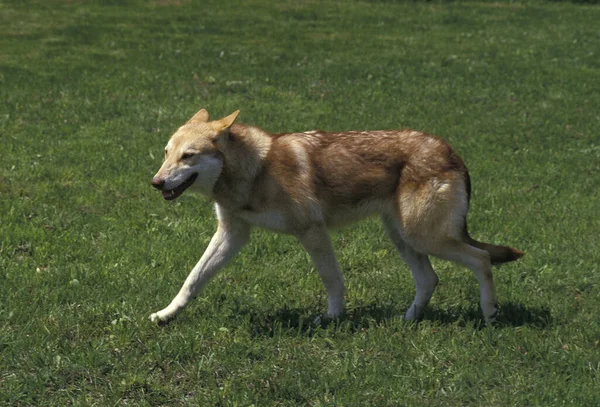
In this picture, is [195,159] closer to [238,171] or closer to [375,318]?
[238,171]

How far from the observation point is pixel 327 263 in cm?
670

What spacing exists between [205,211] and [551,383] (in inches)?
187

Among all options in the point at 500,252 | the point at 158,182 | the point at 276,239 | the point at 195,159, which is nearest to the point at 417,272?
the point at 500,252

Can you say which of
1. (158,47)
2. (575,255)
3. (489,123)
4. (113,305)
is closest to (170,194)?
(113,305)

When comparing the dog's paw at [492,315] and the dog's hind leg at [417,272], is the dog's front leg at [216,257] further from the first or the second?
the dog's paw at [492,315]

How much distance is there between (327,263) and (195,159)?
1.25 m

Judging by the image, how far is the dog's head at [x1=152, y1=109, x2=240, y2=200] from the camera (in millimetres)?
6277

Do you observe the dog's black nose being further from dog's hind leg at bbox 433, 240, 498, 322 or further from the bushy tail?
the bushy tail

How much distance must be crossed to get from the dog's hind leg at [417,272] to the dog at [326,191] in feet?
0.08

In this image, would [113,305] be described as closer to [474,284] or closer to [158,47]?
[474,284]

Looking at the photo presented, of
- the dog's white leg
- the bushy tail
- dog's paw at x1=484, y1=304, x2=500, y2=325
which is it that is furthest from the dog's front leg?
dog's paw at x1=484, y1=304, x2=500, y2=325

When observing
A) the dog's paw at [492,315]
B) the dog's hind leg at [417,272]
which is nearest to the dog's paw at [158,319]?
the dog's hind leg at [417,272]

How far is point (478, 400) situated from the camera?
5453 millimetres

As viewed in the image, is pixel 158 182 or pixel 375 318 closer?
pixel 158 182
